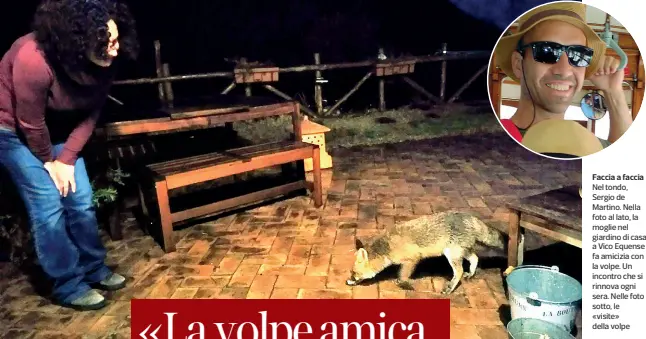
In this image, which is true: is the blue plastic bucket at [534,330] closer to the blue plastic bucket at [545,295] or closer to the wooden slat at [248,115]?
the blue plastic bucket at [545,295]

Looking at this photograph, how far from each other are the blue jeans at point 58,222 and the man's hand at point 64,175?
4 centimetres

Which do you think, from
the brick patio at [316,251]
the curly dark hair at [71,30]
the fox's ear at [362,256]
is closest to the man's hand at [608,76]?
the brick patio at [316,251]

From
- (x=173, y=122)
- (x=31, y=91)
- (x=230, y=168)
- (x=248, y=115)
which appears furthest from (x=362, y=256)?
(x=31, y=91)

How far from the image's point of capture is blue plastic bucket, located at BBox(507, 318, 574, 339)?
2078 millimetres

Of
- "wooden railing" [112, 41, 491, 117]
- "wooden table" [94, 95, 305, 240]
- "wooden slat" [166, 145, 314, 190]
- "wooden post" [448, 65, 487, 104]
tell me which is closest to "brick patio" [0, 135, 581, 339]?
"wooden slat" [166, 145, 314, 190]

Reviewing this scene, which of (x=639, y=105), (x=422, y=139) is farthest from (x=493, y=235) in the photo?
(x=422, y=139)

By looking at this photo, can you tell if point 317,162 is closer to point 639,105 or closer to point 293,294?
point 293,294

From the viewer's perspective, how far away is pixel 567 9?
6.34 ft

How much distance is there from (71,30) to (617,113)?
2.30m

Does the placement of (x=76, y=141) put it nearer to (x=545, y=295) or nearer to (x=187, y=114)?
(x=187, y=114)

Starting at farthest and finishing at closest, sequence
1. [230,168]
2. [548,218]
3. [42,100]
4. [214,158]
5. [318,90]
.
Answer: [318,90], [214,158], [230,168], [548,218], [42,100]

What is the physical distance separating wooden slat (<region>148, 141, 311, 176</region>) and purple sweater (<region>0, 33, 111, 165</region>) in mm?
801

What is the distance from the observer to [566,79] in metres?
1.95

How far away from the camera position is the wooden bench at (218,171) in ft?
10.9
